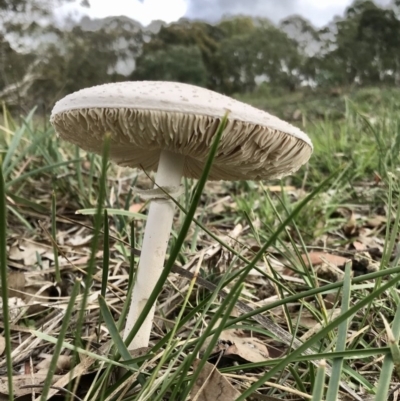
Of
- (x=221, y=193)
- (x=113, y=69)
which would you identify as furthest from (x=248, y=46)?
(x=221, y=193)

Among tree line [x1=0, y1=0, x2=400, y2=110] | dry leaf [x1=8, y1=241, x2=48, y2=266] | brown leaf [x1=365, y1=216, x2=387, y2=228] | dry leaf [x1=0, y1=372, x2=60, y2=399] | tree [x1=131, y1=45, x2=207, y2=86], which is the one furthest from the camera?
tree [x1=131, y1=45, x2=207, y2=86]

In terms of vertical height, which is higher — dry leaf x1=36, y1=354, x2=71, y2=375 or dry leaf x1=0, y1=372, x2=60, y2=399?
dry leaf x1=0, y1=372, x2=60, y2=399

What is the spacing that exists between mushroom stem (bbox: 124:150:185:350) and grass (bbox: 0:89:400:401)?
0.07 metres

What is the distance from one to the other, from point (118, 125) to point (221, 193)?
2.54 metres

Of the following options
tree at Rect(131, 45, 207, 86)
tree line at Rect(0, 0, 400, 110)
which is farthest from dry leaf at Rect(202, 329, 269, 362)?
tree at Rect(131, 45, 207, 86)

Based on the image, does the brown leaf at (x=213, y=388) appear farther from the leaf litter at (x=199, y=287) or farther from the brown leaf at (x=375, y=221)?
the brown leaf at (x=375, y=221)

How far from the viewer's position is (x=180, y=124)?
4.04 feet

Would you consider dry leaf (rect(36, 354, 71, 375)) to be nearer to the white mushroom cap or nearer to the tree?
the white mushroom cap

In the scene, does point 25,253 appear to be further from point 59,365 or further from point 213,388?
point 213,388

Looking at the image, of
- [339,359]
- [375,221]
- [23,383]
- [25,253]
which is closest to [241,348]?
[339,359]

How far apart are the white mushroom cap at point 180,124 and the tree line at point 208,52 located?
16196 millimetres

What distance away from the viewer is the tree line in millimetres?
23062

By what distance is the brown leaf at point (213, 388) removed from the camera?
1197 millimetres

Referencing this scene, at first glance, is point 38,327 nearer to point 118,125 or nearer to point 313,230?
point 118,125
